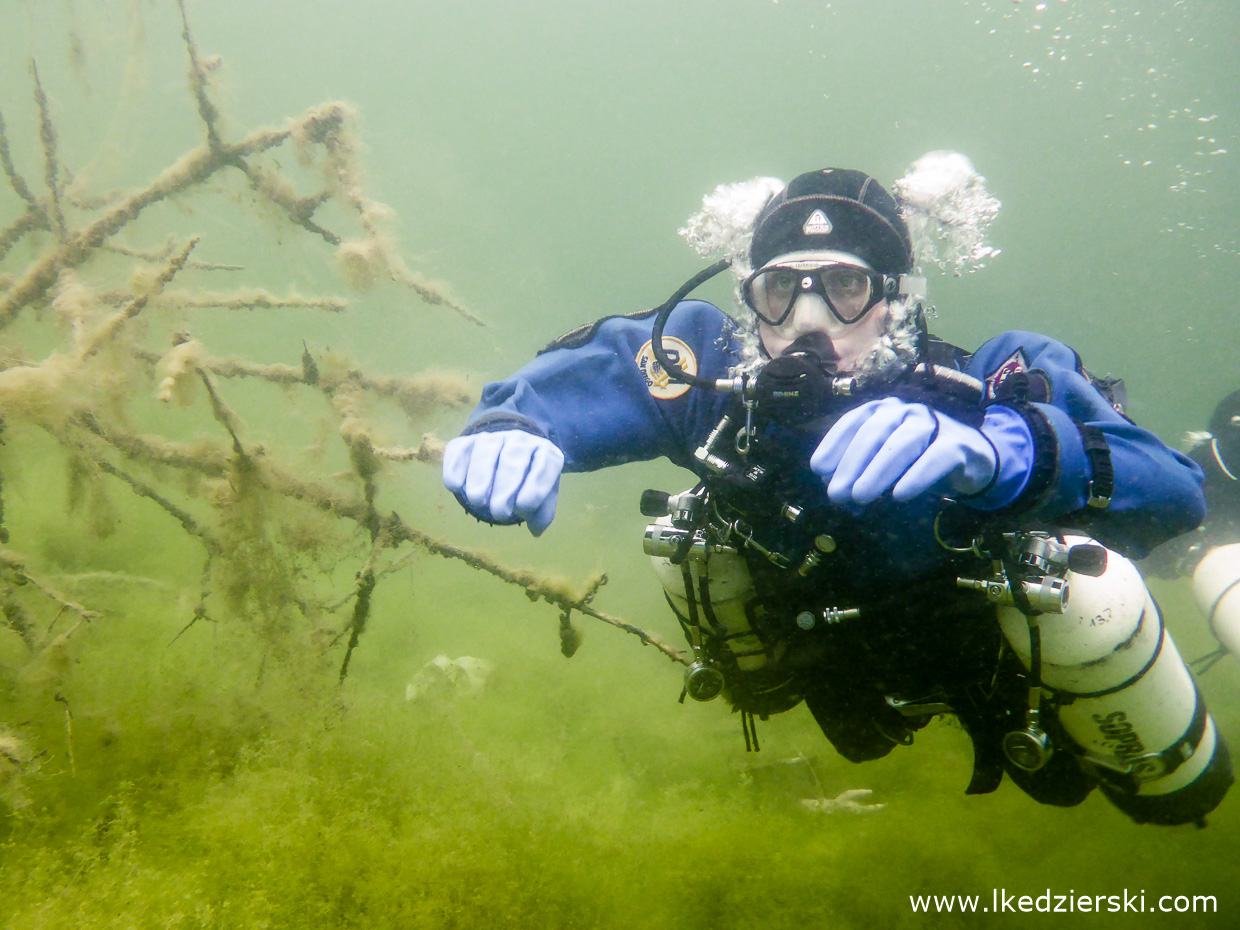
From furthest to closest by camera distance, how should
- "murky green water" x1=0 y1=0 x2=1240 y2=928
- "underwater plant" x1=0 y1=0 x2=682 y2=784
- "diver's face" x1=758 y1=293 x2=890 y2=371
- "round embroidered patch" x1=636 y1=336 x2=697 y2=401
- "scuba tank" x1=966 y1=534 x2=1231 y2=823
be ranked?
"underwater plant" x1=0 y1=0 x2=682 y2=784 < "murky green water" x1=0 y1=0 x2=1240 y2=928 < "round embroidered patch" x1=636 y1=336 x2=697 y2=401 < "diver's face" x1=758 y1=293 x2=890 y2=371 < "scuba tank" x1=966 y1=534 x2=1231 y2=823

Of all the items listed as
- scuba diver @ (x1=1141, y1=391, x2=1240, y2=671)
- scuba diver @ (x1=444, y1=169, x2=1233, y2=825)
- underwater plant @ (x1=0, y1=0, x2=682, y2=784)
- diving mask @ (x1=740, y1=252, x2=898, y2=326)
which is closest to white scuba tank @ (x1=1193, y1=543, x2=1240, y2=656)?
scuba diver @ (x1=1141, y1=391, x2=1240, y2=671)

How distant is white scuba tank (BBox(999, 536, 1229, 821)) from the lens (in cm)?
213

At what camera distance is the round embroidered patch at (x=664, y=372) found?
251 centimetres

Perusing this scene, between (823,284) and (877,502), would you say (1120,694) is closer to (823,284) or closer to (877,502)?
(877,502)

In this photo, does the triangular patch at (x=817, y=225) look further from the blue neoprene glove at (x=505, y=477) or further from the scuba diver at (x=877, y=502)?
the blue neoprene glove at (x=505, y=477)

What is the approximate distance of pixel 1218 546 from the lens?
19.4 feet

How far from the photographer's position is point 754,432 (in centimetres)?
221

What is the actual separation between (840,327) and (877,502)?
0.73m

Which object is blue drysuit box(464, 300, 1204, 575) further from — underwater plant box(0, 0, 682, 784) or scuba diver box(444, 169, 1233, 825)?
underwater plant box(0, 0, 682, 784)

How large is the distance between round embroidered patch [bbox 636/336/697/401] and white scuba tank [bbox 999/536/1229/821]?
155cm

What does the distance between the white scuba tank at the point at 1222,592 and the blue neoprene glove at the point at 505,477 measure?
6.06 meters

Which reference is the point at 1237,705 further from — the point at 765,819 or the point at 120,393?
the point at 120,393

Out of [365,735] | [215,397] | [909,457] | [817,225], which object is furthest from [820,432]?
[365,735]

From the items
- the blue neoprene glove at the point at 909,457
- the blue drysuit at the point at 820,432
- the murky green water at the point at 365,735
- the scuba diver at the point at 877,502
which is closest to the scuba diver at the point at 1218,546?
the murky green water at the point at 365,735
